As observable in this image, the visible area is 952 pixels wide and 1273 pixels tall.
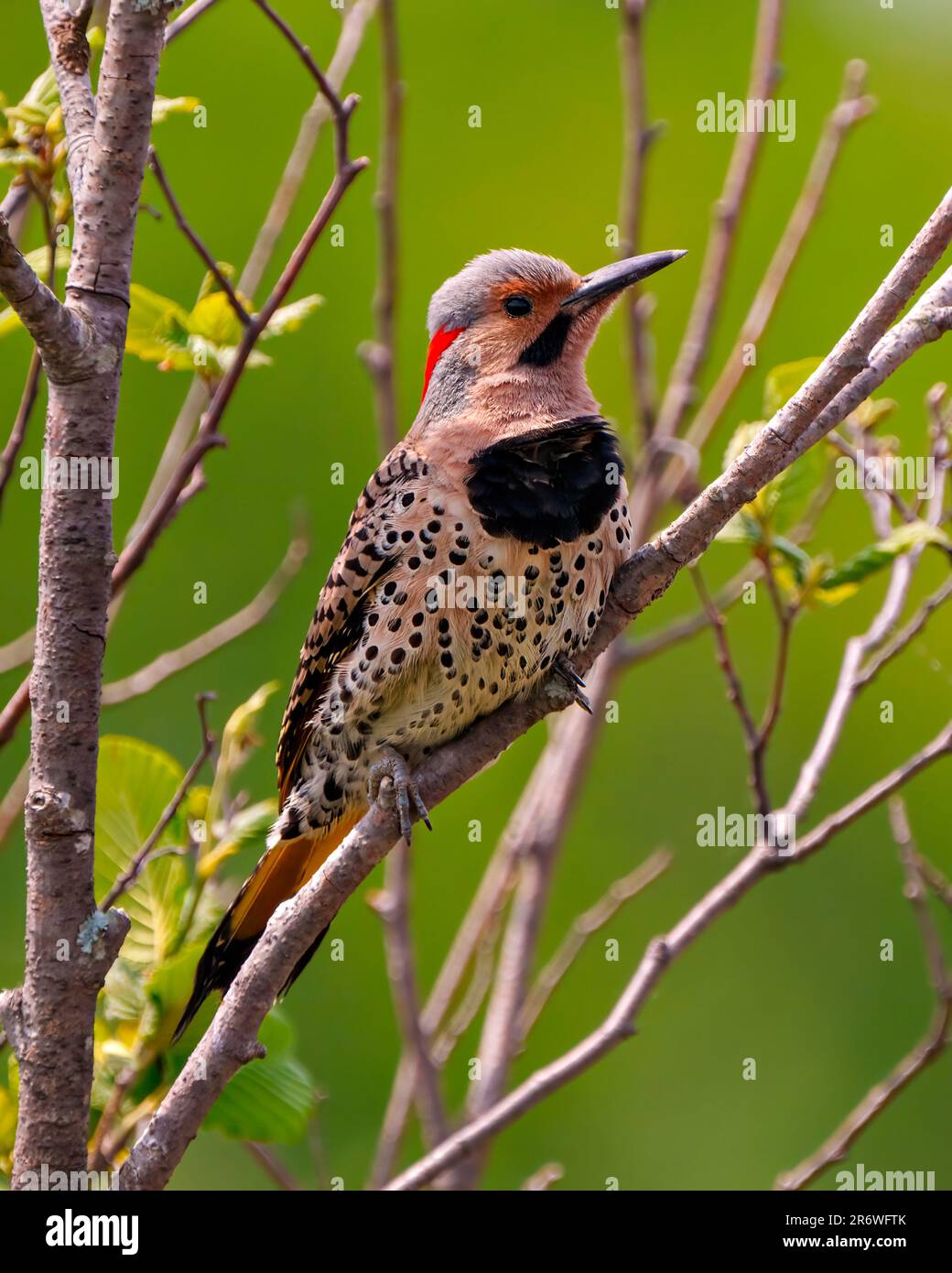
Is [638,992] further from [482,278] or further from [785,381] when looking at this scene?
[482,278]

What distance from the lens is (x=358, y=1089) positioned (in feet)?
20.5

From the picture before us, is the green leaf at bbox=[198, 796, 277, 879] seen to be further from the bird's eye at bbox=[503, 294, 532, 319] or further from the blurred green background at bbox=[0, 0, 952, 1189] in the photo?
the blurred green background at bbox=[0, 0, 952, 1189]

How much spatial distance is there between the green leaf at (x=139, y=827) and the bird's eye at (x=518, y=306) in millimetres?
1167

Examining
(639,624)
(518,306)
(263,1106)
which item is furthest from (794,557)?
(639,624)

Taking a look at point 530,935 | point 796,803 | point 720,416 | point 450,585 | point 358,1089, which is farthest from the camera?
point 358,1089

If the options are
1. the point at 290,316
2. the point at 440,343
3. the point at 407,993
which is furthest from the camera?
the point at 440,343

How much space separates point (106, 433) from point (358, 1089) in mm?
4795

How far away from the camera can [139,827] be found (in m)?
2.42

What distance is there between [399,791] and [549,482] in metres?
0.70

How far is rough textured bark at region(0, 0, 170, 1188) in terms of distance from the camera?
76.0 inches

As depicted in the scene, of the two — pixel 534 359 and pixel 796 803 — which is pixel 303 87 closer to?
pixel 534 359

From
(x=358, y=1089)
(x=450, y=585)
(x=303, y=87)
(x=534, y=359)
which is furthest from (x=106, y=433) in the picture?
(x=303, y=87)

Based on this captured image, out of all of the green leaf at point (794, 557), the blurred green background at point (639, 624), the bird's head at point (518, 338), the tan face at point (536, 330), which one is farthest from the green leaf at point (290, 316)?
the blurred green background at point (639, 624)

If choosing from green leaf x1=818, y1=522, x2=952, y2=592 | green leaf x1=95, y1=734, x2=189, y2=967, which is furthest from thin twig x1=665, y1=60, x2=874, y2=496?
green leaf x1=95, y1=734, x2=189, y2=967
